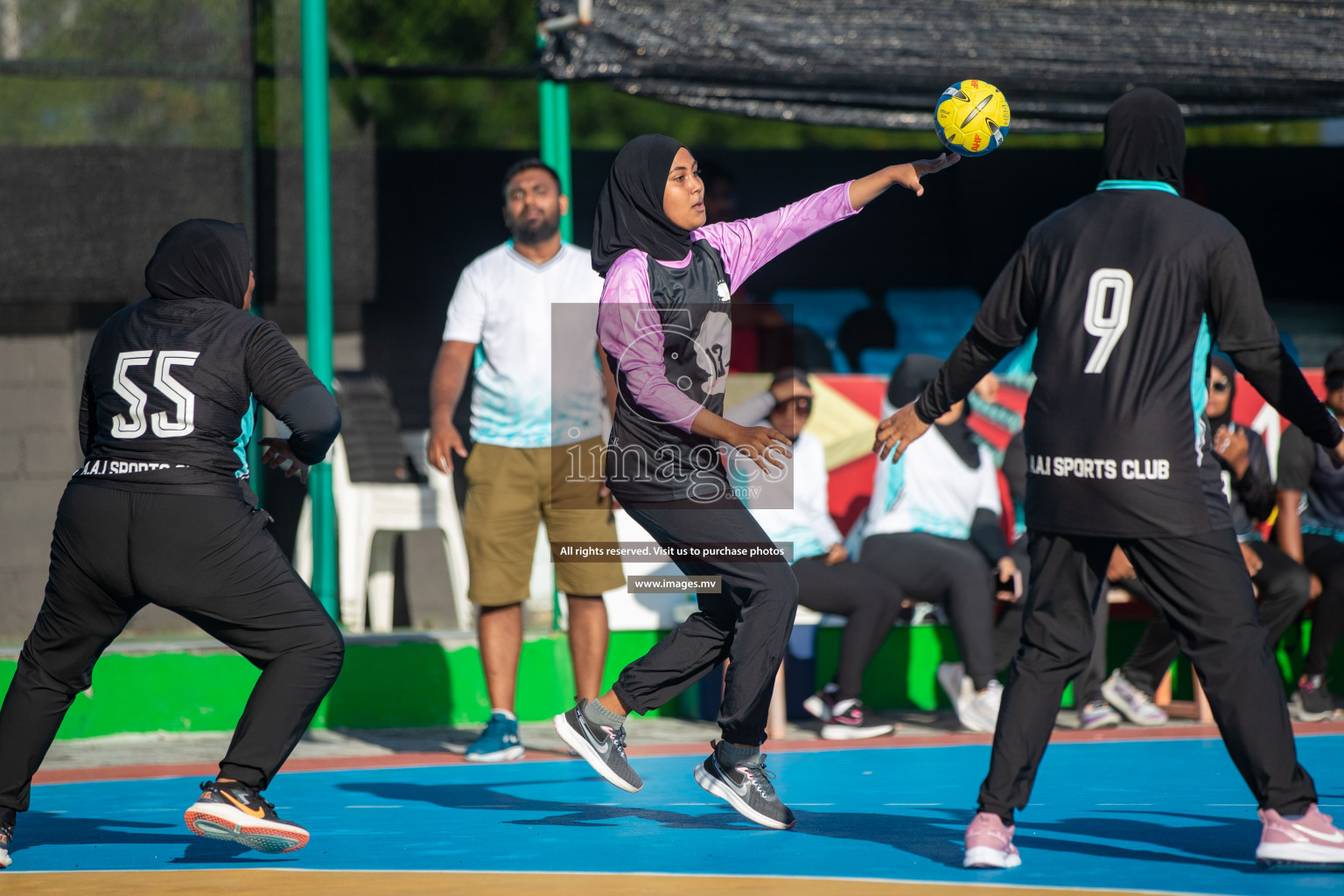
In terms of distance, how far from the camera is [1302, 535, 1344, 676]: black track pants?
779 centimetres

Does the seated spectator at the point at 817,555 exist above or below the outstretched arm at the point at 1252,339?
below

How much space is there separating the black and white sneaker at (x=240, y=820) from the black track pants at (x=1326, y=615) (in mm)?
5103

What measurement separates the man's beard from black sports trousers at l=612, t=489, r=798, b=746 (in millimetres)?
2111

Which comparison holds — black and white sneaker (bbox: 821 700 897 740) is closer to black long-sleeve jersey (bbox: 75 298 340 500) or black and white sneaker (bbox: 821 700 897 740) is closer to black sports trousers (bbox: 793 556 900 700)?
black sports trousers (bbox: 793 556 900 700)

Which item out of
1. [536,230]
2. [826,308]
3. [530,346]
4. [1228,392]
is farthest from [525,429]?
[826,308]

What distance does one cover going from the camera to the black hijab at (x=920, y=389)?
7.91 metres

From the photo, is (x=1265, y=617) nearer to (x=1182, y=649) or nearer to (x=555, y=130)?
(x=1182, y=649)

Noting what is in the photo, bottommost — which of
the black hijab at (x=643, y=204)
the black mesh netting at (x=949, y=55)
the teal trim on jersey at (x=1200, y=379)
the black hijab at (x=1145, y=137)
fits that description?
the teal trim on jersey at (x=1200, y=379)

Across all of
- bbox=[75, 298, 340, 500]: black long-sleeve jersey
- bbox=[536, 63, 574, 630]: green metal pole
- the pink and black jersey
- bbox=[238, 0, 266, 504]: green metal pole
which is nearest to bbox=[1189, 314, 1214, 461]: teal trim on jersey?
the pink and black jersey

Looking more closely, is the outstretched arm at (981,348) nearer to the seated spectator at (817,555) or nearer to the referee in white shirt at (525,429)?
the referee in white shirt at (525,429)

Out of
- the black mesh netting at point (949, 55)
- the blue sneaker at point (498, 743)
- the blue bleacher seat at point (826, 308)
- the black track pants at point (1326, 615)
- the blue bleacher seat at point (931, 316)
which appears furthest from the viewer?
the blue bleacher seat at point (931, 316)

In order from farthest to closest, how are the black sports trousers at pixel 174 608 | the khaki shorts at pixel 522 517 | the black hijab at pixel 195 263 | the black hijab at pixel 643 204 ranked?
the khaki shorts at pixel 522 517
the black hijab at pixel 643 204
the black hijab at pixel 195 263
the black sports trousers at pixel 174 608

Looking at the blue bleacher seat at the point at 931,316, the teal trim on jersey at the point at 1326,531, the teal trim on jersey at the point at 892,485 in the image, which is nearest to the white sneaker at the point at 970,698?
the teal trim on jersey at the point at 892,485

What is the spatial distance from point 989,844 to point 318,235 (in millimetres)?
5058
